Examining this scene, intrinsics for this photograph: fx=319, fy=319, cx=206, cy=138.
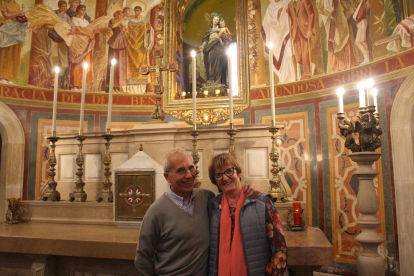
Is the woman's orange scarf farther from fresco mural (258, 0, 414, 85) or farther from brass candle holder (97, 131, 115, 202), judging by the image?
fresco mural (258, 0, 414, 85)

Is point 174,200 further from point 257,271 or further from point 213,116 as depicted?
point 213,116

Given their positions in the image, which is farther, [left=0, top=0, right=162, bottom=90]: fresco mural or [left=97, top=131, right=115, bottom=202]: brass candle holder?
[left=0, top=0, right=162, bottom=90]: fresco mural

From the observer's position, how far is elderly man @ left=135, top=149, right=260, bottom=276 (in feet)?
5.56

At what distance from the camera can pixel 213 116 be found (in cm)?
597

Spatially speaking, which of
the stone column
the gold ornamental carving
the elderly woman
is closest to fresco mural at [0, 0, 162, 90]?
the gold ornamental carving

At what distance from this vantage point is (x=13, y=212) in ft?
9.65

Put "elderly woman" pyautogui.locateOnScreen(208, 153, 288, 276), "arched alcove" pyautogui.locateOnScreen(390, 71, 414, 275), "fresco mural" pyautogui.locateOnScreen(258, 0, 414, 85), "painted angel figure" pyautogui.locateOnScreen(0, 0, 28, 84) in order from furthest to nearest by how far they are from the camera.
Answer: "painted angel figure" pyautogui.locateOnScreen(0, 0, 28, 84)
"fresco mural" pyautogui.locateOnScreen(258, 0, 414, 85)
"arched alcove" pyautogui.locateOnScreen(390, 71, 414, 275)
"elderly woman" pyautogui.locateOnScreen(208, 153, 288, 276)

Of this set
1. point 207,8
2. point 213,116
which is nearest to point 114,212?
point 213,116

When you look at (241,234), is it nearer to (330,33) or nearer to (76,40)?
(330,33)

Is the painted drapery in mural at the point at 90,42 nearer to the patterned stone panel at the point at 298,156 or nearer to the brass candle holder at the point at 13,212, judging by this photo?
the patterned stone panel at the point at 298,156

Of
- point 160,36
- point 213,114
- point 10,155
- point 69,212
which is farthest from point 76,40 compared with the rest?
point 69,212

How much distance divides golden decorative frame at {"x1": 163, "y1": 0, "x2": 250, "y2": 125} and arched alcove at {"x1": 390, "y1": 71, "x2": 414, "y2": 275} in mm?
2460

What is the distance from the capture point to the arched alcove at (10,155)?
537 centimetres

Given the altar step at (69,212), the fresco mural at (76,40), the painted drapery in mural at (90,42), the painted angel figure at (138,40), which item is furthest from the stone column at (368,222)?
the painted angel figure at (138,40)
